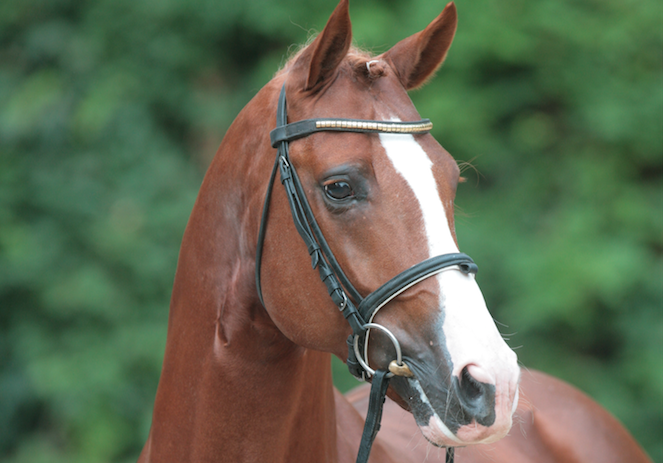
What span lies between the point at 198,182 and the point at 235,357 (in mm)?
3162

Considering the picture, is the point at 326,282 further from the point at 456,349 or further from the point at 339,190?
the point at 456,349

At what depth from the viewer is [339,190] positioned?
120 cm

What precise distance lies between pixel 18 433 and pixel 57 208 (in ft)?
5.34

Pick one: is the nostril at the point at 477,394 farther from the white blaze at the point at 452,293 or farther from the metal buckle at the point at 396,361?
the metal buckle at the point at 396,361

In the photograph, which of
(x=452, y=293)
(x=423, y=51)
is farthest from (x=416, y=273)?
(x=423, y=51)

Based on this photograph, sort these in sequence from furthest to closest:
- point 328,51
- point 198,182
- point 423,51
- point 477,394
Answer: point 198,182
point 423,51
point 328,51
point 477,394

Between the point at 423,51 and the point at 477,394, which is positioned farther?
the point at 423,51

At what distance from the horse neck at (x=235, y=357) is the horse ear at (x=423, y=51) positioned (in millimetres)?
337

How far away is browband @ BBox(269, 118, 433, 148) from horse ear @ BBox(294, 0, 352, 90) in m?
0.11

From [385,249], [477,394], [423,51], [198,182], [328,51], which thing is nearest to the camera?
[477,394]

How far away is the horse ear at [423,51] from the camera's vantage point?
1434 mm

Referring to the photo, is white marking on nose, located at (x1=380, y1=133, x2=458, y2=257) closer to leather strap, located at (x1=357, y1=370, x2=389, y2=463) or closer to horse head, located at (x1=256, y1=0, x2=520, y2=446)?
horse head, located at (x1=256, y1=0, x2=520, y2=446)

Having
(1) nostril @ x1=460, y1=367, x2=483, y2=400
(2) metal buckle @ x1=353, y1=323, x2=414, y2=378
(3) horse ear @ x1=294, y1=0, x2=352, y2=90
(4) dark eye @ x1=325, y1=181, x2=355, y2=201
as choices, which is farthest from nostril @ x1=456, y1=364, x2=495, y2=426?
(3) horse ear @ x1=294, y1=0, x2=352, y2=90

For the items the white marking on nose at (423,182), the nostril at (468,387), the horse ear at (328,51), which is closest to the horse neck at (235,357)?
the horse ear at (328,51)
